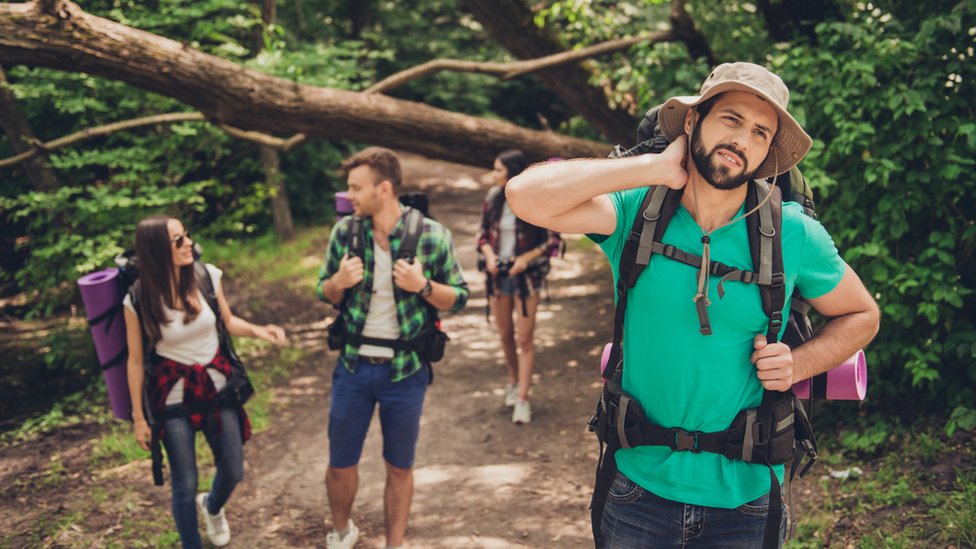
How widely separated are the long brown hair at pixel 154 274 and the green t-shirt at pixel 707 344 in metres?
2.60

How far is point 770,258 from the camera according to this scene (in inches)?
86.8

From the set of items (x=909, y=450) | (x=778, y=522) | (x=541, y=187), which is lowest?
(x=909, y=450)

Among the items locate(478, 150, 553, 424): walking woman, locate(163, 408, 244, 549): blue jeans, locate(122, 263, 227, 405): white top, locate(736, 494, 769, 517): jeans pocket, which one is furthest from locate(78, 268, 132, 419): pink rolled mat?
locate(736, 494, 769, 517): jeans pocket

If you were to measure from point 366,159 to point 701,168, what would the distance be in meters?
2.29

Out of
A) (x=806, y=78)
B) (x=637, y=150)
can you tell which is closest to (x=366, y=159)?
(x=637, y=150)

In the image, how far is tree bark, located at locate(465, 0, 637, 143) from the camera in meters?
7.50

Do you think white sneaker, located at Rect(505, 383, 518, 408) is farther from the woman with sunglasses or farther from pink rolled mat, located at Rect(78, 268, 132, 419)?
pink rolled mat, located at Rect(78, 268, 132, 419)

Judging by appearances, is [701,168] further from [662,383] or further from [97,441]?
Result: [97,441]

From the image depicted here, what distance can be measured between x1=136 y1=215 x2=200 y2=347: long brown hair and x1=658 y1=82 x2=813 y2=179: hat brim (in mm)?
2725

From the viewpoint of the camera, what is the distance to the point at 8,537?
4434mm

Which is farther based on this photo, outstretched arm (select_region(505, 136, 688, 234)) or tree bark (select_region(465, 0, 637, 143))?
tree bark (select_region(465, 0, 637, 143))

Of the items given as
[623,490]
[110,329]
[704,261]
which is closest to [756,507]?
[623,490]

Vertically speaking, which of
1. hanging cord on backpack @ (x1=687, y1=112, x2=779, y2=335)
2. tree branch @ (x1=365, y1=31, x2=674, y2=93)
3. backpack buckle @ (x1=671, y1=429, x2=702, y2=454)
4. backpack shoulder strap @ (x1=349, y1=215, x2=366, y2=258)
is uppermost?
tree branch @ (x1=365, y1=31, x2=674, y2=93)

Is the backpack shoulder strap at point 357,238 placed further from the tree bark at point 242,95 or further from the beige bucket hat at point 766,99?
the tree bark at point 242,95
